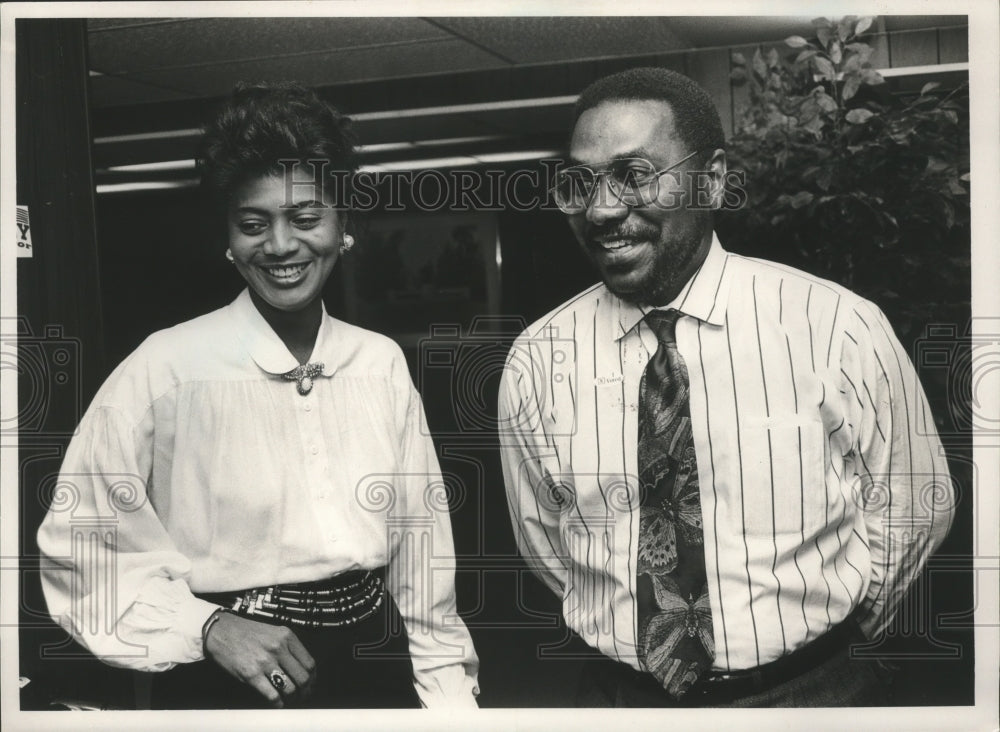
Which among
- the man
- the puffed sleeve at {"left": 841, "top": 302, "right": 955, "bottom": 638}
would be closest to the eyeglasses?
the man

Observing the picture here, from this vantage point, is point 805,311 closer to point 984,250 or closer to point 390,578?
point 984,250

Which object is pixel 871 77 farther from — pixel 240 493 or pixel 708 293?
pixel 240 493

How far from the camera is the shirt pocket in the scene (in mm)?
2520

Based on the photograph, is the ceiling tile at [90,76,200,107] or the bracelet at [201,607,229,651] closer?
the bracelet at [201,607,229,651]

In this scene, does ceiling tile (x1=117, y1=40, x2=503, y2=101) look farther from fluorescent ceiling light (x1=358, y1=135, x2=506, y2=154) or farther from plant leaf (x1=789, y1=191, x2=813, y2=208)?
plant leaf (x1=789, y1=191, x2=813, y2=208)

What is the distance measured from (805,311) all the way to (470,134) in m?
1.01

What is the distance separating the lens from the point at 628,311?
8.52 ft

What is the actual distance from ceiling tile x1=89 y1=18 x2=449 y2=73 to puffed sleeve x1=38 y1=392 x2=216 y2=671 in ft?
3.24

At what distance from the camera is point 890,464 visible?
2580 millimetres

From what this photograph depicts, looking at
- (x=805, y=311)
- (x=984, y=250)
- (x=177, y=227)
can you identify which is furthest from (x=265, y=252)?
(x=984, y=250)

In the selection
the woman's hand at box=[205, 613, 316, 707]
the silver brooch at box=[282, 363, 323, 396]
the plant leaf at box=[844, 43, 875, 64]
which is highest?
the plant leaf at box=[844, 43, 875, 64]

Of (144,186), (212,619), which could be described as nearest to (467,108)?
(144,186)

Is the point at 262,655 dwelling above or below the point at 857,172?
below

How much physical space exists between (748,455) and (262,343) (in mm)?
1305
